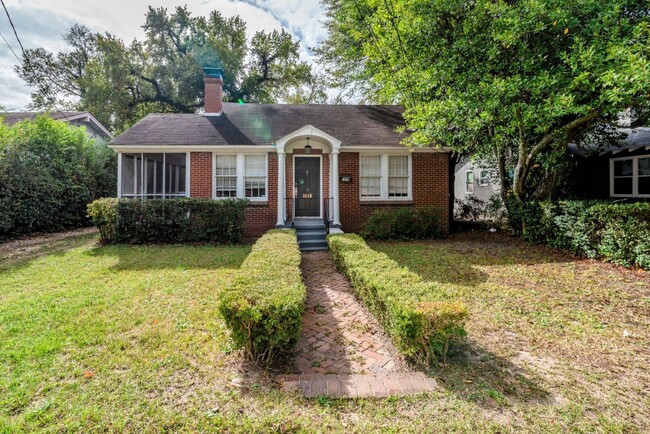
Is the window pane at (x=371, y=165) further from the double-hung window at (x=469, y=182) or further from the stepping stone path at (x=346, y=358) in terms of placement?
the double-hung window at (x=469, y=182)

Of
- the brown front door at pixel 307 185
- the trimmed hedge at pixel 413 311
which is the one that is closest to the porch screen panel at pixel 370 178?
the brown front door at pixel 307 185

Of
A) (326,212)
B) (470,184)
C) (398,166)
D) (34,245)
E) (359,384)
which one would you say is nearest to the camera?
(359,384)

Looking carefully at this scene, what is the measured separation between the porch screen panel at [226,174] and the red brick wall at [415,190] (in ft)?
12.6

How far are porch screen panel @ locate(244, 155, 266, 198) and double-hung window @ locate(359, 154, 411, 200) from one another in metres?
3.58

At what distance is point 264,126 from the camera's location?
12.6 m

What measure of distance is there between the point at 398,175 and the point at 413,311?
9.28m

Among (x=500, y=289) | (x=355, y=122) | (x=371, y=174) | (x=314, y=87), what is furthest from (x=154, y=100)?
(x=500, y=289)

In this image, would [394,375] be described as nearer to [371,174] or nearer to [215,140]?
[371,174]

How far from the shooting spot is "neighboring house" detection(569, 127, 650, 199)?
1234 cm

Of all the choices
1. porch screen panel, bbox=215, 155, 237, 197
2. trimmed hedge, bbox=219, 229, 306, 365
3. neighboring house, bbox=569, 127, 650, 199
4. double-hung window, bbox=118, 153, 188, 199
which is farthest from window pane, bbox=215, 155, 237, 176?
neighboring house, bbox=569, 127, 650, 199

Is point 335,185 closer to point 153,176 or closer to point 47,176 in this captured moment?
point 153,176

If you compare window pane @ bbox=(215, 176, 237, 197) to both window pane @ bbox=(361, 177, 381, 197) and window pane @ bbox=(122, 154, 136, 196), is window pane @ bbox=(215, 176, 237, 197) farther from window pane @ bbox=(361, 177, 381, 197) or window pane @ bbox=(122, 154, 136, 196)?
window pane @ bbox=(361, 177, 381, 197)

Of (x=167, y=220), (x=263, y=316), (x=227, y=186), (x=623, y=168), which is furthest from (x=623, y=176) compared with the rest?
(x=167, y=220)

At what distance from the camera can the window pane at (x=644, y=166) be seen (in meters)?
12.2
